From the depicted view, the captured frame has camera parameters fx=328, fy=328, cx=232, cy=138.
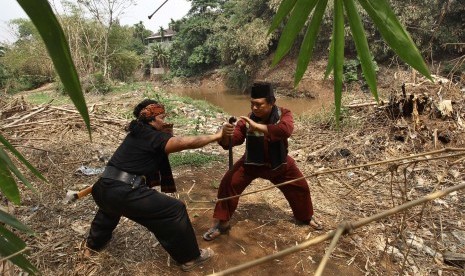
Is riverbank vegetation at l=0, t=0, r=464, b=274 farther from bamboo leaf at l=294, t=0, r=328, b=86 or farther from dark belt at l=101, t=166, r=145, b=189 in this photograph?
dark belt at l=101, t=166, r=145, b=189

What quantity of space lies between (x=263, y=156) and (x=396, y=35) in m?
2.27

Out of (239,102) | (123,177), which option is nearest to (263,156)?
(123,177)

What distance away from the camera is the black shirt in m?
2.56

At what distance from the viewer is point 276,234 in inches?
127

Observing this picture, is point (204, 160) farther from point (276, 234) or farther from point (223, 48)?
point (223, 48)

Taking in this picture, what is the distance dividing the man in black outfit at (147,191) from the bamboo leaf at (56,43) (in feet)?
6.39

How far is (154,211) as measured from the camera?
8.12ft

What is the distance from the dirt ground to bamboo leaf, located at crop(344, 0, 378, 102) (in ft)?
0.83

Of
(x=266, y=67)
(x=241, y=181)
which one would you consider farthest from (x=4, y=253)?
(x=266, y=67)

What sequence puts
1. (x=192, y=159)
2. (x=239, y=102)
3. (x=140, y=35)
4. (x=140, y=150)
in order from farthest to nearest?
(x=140, y=35), (x=239, y=102), (x=192, y=159), (x=140, y=150)

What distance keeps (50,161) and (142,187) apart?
291 centimetres

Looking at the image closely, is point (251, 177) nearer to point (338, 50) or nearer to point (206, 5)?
point (338, 50)

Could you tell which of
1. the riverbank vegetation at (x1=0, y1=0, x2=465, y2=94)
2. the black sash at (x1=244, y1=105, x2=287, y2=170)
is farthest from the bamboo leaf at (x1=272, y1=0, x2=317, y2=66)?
the riverbank vegetation at (x1=0, y1=0, x2=465, y2=94)

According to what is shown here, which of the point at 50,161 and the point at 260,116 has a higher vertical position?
the point at 260,116
